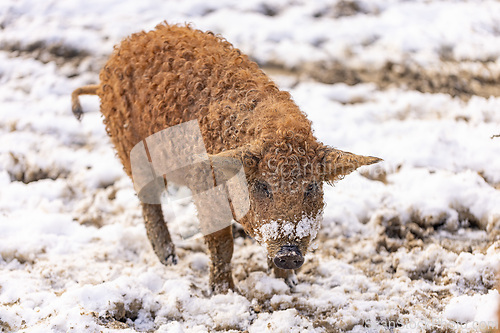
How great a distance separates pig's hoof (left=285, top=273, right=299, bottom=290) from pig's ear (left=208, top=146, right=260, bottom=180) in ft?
4.06

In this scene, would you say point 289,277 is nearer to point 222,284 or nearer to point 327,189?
point 222,284

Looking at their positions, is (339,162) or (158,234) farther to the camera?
(158,234)

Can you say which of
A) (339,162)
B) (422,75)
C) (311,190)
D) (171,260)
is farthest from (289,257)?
(422,75)

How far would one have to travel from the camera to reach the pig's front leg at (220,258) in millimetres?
3551

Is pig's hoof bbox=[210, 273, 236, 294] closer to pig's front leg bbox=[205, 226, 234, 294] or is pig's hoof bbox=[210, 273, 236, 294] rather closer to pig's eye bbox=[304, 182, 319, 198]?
pig's front leg bbox=[205, 226, 234, 294]

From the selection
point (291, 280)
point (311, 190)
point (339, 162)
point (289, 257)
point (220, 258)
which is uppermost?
point (339, 162)

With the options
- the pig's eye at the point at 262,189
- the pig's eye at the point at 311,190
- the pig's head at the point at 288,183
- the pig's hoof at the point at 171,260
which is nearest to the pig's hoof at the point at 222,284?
the pig's hoof at the point at 171,260

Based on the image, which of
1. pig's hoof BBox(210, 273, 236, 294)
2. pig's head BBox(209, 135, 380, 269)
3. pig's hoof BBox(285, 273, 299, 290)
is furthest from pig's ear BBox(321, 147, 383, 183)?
pig's hoof BBox(210, 273, 236, 294)

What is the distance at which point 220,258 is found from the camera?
3617 mm

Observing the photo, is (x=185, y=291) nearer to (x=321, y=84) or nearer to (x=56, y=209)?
(x=56, y=209)

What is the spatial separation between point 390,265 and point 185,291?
1681 millimetres

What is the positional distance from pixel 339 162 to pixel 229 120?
Answer: 811 mm

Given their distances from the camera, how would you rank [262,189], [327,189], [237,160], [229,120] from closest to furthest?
1. [237,160]
2. [262,189]
3. [229,120]
4. [327,189]

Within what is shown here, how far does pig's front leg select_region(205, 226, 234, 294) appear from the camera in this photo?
140 inches
